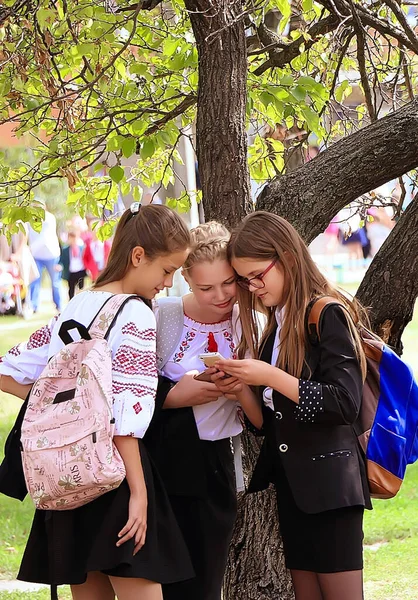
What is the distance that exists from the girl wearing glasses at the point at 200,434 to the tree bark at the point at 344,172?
716 mm

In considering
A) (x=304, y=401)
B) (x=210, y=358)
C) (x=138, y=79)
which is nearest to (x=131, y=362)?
(x=210, y=358)

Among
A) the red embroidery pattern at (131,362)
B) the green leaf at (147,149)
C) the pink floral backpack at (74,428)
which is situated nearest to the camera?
the pink floral backpack at (74,428)

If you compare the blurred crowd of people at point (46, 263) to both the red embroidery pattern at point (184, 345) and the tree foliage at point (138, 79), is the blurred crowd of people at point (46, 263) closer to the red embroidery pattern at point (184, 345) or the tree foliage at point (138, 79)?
the tree foliage at point (138, 79)

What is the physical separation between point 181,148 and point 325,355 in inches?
268

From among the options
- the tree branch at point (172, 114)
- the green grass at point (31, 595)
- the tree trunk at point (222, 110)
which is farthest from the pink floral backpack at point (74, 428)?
the green grass at point (31, 595)

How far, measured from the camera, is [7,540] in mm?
6113

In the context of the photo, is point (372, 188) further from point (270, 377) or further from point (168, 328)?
point (270, 377)

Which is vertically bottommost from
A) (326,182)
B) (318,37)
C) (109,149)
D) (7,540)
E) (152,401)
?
(7,540)

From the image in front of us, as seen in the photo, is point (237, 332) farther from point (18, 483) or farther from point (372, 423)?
point (18, 483)

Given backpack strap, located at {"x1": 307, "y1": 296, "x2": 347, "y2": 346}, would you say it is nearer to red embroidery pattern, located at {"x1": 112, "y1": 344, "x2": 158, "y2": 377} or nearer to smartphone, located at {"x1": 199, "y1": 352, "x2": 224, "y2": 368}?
smartphone, located at {"x1": 199, "y1": 352, "x2": 224, "y2": 368}

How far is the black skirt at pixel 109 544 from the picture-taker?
2.36 m

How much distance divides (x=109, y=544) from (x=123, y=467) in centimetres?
23

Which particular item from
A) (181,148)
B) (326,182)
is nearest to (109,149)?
(326,182)

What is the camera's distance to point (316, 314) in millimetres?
2580
